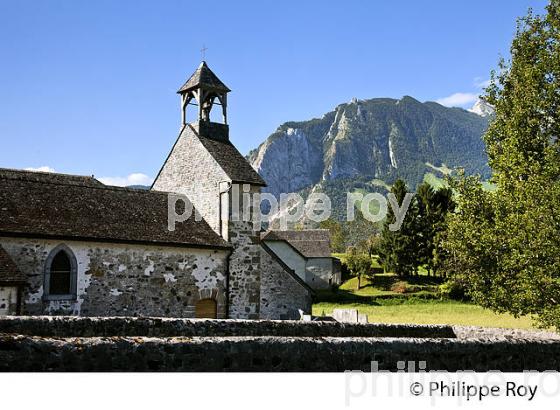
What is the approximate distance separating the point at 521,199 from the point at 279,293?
11.7m

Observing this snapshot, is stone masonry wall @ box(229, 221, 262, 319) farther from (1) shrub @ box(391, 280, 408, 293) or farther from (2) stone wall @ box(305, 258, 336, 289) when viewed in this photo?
(2) stone wall @ box(305, 258, 336, 289)

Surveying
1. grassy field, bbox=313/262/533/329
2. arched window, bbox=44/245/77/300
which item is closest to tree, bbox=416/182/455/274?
grassy field, bbox=313/262/533/329

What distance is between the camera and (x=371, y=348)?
1088cm

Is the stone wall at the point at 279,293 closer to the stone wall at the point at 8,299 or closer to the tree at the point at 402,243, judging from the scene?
the stone wall at the point at 8,299

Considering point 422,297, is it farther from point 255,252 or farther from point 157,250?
point 157,250

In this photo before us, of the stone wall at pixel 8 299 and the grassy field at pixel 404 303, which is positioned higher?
the stone wall at pixel 8 299

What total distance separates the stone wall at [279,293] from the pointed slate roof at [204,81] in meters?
8.51

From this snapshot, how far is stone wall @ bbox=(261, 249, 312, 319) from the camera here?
2728 centimetres

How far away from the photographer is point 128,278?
75.5 ft

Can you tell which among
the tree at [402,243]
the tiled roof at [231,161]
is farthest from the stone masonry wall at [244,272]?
the tree at [402,243]

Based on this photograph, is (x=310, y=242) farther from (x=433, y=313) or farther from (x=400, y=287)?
(x=433, y=313)

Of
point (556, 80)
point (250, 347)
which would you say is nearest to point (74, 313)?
point (250, 347)

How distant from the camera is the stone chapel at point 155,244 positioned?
69.4 feet

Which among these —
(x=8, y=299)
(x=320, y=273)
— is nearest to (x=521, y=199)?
(x=8, y=299)
